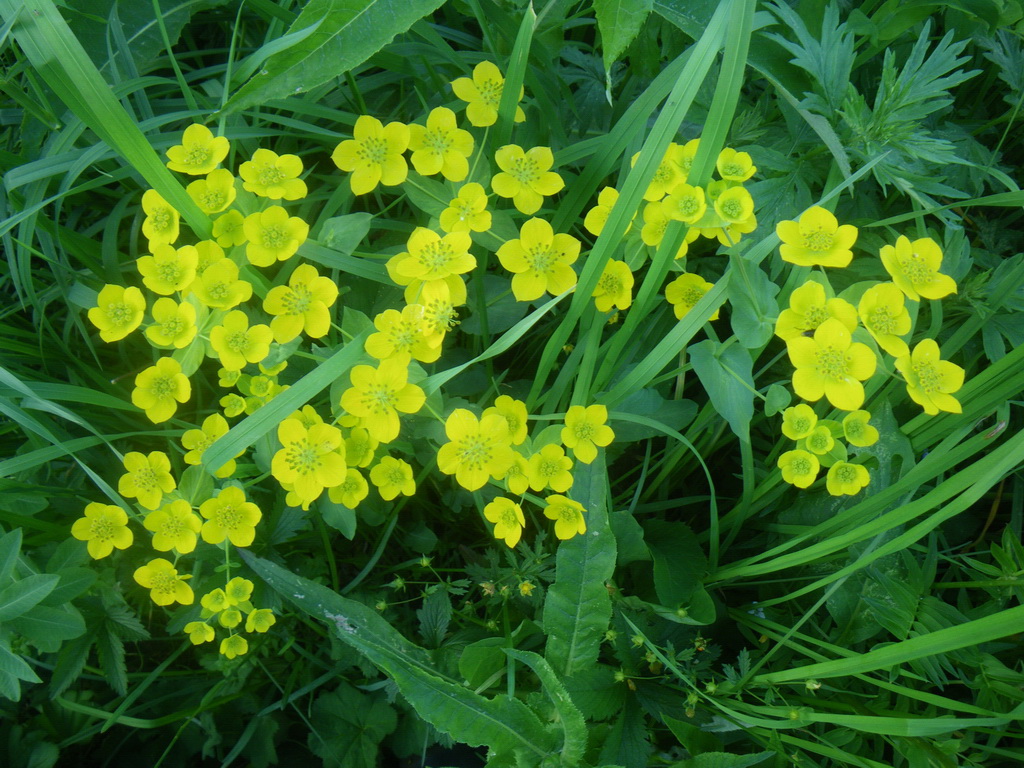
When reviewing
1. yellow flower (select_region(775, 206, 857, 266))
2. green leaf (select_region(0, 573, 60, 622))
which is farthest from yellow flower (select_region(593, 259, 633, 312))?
green leaf (select_region(0, 573, 60, 622))

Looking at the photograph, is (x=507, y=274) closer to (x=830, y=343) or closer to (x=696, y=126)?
(x=696, y=126)

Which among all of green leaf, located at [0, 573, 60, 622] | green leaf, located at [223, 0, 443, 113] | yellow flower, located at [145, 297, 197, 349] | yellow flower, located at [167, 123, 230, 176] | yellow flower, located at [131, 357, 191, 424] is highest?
green leaf, located at [223, 0, 443, 113]

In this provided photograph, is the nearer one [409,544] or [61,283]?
[61,283]

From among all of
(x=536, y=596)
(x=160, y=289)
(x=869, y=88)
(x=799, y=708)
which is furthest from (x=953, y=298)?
(x=160, y=289)

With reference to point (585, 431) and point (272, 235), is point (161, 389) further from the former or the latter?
point (585, 431)

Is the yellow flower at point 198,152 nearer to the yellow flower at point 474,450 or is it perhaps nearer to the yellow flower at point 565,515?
the yellow flower at point 474,450

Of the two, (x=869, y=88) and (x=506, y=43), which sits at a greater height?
(x=506, y=43)

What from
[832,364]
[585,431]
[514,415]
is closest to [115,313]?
[514,415]

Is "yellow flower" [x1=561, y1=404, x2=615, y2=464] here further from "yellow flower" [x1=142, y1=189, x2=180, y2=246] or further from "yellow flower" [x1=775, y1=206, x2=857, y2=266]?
"yellow flower" [x1=142, y1=189, x2=180, y2=246]
